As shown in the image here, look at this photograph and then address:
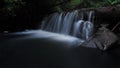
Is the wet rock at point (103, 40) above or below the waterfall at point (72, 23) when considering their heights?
below

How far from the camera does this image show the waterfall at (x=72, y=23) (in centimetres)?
1078

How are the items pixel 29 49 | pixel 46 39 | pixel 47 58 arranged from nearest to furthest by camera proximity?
pixel 47 58, pixel 29 49, pixel 46 39

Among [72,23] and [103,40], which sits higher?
[72,23]

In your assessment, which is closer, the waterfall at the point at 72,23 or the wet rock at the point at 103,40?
the wet rock at the point at 103,40

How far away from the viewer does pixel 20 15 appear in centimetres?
1248

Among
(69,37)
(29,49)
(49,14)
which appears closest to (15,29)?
(49,14)

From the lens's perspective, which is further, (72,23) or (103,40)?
(72,23)

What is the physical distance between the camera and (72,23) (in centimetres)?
1150

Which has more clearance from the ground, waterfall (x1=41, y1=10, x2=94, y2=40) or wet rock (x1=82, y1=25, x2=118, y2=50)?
waterfall (x1=41, y1=10, x2=94, y2=40)

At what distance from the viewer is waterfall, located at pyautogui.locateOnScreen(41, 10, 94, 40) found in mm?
10781

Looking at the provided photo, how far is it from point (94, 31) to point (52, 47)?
2248 millimetres

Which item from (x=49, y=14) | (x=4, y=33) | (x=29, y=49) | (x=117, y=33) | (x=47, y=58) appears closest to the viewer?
(x=47, y=58)

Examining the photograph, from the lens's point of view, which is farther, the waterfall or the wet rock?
the waterfall

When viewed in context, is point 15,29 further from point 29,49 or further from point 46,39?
point 29,49
